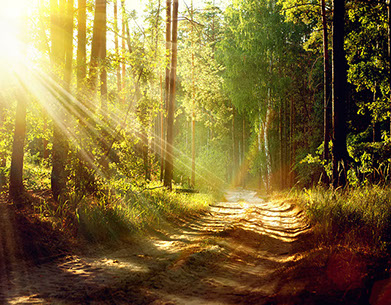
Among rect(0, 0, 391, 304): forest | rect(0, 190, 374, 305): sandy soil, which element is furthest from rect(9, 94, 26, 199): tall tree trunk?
rect(0, 190, 374, 305): sandy soil

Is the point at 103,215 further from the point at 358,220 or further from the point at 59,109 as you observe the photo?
the point at 358,220

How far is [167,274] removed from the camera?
13.8 ft

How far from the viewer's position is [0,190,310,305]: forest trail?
3328 millimetres

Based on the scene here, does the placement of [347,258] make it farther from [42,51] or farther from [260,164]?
[260,164]

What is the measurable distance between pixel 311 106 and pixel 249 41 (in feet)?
22.1

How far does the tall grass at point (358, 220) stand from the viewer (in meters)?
4.54

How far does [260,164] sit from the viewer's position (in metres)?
27.9

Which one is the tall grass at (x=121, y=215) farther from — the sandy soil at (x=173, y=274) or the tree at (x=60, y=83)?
the tree at (x=60, y=83)

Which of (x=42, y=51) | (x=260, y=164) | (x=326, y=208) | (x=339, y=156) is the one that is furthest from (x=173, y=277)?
(x=260, y=164)

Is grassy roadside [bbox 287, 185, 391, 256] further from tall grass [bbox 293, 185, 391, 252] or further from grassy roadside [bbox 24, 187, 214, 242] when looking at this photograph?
grassy roadside [bbox 24, 187, 214, 242]

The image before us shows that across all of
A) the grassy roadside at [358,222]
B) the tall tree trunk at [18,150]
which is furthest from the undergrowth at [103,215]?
the grassy roadside at [358,222]

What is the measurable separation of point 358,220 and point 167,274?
371 centimetres

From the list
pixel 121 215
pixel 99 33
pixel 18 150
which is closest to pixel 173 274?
pixel 121 215

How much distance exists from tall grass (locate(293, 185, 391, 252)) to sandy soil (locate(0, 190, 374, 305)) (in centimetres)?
55
